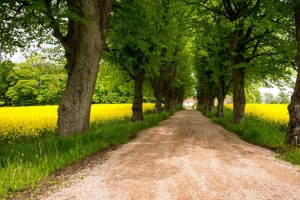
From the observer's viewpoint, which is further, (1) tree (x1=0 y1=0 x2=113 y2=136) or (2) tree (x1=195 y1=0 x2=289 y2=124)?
(2) tree (x1=195 y1=0 x2=289 y2=124)

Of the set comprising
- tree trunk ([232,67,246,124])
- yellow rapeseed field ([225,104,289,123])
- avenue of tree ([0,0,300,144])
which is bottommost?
yellow rapeseed field ([225,104,289,123])

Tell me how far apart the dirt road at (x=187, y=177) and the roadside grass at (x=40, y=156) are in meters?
0.72

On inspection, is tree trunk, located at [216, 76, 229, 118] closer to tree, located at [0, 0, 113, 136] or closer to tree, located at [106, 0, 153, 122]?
tree, located at [106, 0, 153, 122]

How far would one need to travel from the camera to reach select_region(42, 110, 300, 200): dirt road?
4.04 m

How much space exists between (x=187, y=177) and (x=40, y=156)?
367 cm

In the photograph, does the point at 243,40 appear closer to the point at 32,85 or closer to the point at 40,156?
the point at 40,156

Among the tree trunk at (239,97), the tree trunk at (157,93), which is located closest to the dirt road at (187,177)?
the tree trunk at (239,97)

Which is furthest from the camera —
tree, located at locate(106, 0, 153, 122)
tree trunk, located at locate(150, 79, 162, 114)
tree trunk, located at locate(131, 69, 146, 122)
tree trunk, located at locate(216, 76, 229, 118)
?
tree trunk, located at locate(150, 79, 162, 114)

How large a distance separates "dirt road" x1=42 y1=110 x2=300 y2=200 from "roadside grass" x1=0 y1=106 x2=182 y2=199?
0.72 metres

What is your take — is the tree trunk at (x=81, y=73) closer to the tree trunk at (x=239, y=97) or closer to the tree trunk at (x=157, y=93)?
the tree trunk at (x=239, y=97)

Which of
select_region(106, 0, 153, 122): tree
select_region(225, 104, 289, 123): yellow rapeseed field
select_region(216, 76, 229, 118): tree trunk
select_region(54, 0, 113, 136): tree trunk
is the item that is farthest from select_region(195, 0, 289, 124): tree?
select_region(54, 0, 113, 136): tree trunk

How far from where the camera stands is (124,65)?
14609mm

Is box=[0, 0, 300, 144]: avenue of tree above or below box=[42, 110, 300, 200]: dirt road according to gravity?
above

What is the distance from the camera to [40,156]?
591 cm
